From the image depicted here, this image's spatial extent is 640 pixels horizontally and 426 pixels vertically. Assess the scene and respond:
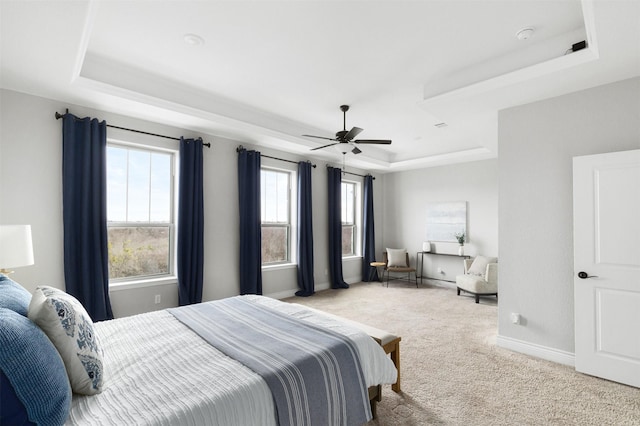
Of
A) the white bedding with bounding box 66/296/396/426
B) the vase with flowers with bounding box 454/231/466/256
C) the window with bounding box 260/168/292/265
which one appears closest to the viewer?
the white bedding with bounding box 66/296/396/426

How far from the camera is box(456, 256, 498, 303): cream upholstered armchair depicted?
5207mm

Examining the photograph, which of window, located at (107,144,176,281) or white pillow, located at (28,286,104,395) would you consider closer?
white pillow, located at (28,286,104,395)

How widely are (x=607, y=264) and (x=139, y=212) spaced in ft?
16.2

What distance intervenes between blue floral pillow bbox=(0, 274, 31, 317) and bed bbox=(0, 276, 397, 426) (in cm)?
5

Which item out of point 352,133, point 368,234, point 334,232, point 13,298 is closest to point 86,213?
point 13,298

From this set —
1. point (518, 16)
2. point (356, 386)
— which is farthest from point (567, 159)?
point (356, 386)

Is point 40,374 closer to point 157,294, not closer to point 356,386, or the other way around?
point 356,386

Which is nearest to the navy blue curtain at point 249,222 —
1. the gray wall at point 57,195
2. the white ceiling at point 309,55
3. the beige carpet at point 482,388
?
the gray wall at point 57,195

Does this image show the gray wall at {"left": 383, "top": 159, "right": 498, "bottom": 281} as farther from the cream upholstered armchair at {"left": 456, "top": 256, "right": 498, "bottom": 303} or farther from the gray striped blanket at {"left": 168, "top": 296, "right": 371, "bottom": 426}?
the gray striped blanket at {"left": 168, "top": 296, "right": 371, "bottom": 426}

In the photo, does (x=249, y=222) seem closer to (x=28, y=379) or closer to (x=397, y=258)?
(x=397, y=258)

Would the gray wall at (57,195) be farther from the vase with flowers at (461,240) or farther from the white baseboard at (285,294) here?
the vase with flowers at (461,240)

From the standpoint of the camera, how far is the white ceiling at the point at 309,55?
2.23m

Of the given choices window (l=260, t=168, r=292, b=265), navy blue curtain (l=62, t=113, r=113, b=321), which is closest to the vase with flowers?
window (l=260, t=168, r=292, b=265)

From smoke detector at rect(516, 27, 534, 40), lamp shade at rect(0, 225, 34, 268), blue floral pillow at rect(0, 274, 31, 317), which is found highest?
smoke detector at rect(516, 27, 534, 40)
